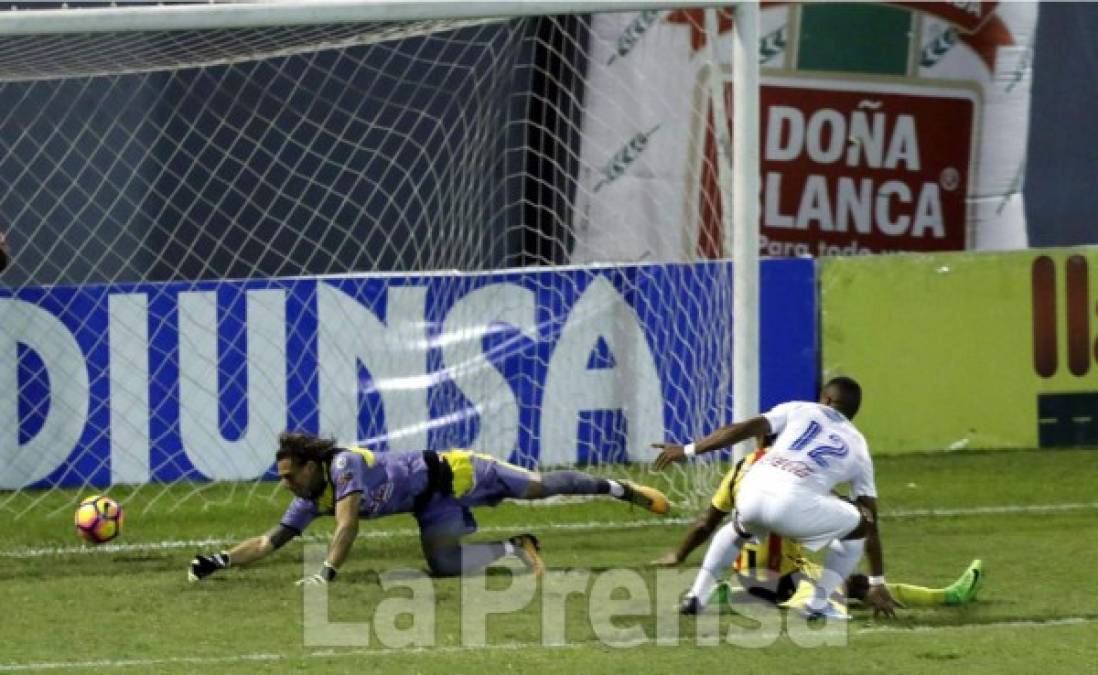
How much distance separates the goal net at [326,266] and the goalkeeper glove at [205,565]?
9.80ft

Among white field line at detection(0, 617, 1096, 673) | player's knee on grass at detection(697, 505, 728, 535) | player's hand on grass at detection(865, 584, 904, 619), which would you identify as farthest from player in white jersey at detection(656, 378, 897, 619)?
player's knee on grass at detection(697, 505, 728, 535)

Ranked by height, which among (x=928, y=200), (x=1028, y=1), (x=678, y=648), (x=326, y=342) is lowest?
(x=678, y=648)

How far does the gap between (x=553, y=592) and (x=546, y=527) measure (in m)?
2.50

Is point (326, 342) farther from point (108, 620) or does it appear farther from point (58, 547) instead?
point (108, 620)

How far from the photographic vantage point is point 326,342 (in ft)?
50.4

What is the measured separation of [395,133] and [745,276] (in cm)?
507

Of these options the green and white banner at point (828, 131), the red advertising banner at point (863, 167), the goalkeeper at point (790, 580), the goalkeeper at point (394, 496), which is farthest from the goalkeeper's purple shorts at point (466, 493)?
the red advertising banner at point (863, 167)

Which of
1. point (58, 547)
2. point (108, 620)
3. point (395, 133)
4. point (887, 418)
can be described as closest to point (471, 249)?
point (395, 133)

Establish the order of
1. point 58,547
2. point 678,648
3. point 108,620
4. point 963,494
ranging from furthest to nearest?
point 963,494 → point 58,547 → point 108,620 → point 678,648

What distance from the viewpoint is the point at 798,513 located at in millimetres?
9977

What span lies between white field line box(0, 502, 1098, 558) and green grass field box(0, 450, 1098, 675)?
3 cm

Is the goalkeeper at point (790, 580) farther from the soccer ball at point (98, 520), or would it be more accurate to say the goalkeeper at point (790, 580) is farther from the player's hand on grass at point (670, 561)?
the soccer ball at point (98, 520)

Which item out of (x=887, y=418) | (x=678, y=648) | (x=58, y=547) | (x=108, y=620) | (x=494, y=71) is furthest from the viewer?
(x=494, y=71)

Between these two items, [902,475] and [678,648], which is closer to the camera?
[678,648]
